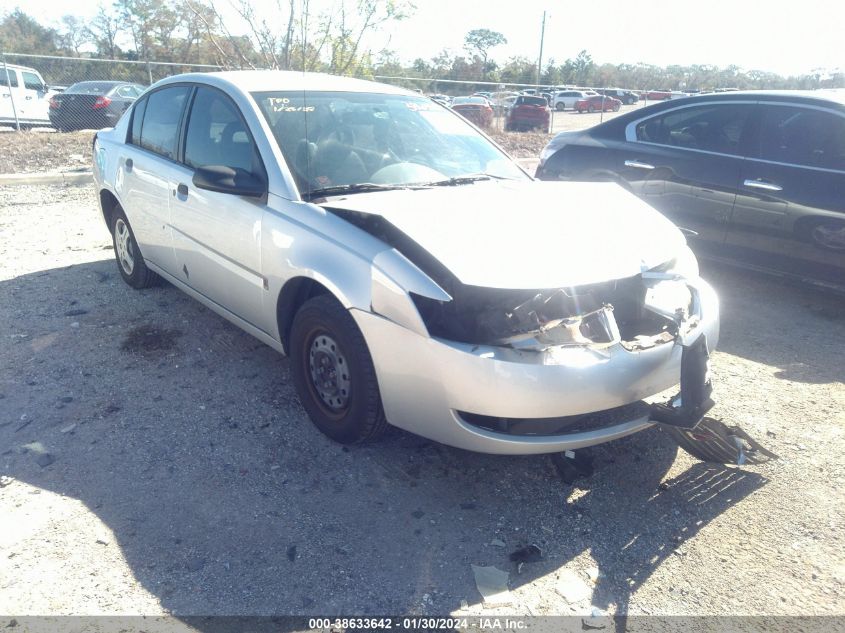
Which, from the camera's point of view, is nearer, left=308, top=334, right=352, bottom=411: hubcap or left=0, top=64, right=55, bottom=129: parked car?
left=308, top=334, right=352, bottom=411: hubcap

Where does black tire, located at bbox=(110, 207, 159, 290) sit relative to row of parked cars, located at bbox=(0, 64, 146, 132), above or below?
below

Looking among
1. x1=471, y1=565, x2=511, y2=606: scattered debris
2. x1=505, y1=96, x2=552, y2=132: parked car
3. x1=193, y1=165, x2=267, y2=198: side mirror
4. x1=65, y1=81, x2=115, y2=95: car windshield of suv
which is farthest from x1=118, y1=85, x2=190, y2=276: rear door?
x1=505, y1=96, x2=552, y2=132: parked car

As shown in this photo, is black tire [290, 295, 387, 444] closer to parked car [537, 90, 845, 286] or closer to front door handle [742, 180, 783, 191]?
parked car [537, 90, 845, 286]

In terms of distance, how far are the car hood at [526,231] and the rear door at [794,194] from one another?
6.59ft

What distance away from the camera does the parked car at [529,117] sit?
Result: 2247 cm

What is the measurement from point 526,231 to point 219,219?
1.81 metres

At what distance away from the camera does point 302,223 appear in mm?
3332

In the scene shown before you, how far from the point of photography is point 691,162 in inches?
227

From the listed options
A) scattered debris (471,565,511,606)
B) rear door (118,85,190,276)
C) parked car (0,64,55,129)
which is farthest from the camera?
parked car (0,64,55,129)

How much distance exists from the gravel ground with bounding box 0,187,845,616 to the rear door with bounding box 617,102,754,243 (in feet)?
5.46

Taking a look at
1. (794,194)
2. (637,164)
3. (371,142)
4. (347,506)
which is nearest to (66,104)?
(637,164)

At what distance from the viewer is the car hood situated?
288cm

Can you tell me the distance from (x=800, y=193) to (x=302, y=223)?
153 inches

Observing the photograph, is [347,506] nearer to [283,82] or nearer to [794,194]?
[283,82]
